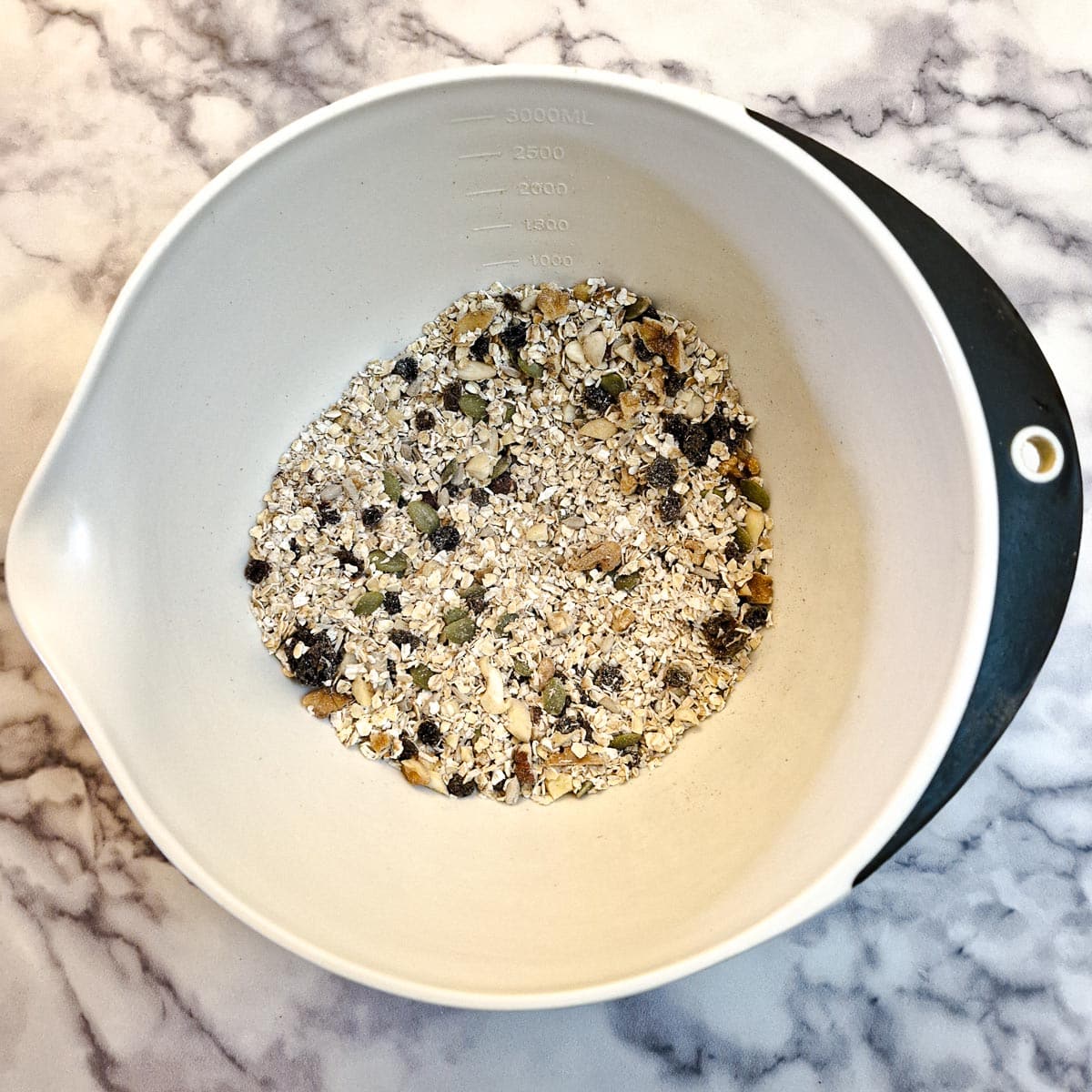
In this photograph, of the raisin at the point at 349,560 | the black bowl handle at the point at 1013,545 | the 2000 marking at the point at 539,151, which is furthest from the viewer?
the raisin at the point at 349,560

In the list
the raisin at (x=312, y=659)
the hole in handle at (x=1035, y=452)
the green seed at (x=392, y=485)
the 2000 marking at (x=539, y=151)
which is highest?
the 2000 marking at (x=539, y=151)

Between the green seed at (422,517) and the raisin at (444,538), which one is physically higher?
the green seed at (422,517)

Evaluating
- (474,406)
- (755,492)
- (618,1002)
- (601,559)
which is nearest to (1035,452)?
(755,492)

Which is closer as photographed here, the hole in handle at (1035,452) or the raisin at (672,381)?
the hole in handle at (1035,452)

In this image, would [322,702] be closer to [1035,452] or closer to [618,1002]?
[618,1002]

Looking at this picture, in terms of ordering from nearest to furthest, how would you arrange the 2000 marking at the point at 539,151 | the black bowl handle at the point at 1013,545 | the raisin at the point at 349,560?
the black bowl handle at the point at 1013,545 → the 2000 marking at the point at 539,151 → the raisin at the point at 349,560

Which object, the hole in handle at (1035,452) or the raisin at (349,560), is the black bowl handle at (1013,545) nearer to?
the hole in handle at (1035,452)

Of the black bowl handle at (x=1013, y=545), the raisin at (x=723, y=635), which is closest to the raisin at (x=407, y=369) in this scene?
the raisin at (x=723, y=635)
